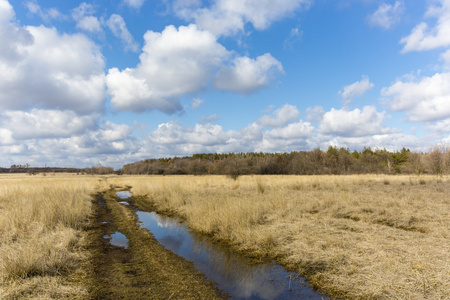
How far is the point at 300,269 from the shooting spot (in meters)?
5.71

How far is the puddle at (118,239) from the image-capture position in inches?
307

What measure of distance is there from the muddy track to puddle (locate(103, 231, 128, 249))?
0.54ft

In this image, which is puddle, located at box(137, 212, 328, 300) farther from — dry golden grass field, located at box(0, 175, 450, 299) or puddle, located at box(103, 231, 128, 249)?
puddle, located at box(103, 231, 128, 249)

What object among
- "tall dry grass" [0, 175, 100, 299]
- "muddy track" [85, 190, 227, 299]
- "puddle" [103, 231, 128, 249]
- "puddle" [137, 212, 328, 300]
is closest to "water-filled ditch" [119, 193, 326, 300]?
"puddle" [137, 212, 328, 300]

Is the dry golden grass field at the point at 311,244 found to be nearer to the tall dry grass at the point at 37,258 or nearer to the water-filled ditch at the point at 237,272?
the tall dry grass at the point at 37,258

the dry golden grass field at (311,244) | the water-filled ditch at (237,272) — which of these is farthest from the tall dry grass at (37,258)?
the water-filled ditch at (237,272)

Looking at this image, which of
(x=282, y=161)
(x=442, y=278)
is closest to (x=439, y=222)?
(x=442, y=278)

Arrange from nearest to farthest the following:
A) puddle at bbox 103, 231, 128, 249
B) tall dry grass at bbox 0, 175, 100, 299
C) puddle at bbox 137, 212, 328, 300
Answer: tall dry grass at bbox 0, 175, 100, 299, puddle at bbox 137, 212, 328, 300, puddle at bbox 103, 231, 128, 249

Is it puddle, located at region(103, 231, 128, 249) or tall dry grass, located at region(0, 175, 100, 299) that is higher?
tall dry grass, located at region(0, 175, 100, 299)

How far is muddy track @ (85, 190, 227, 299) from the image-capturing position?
4504 millimetres

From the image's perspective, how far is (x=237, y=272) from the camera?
5.73 metres

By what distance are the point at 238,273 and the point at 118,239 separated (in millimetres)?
5084

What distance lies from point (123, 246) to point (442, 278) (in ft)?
26.6

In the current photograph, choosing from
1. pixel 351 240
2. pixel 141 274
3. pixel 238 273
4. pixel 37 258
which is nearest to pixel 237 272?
pixel 238 273
